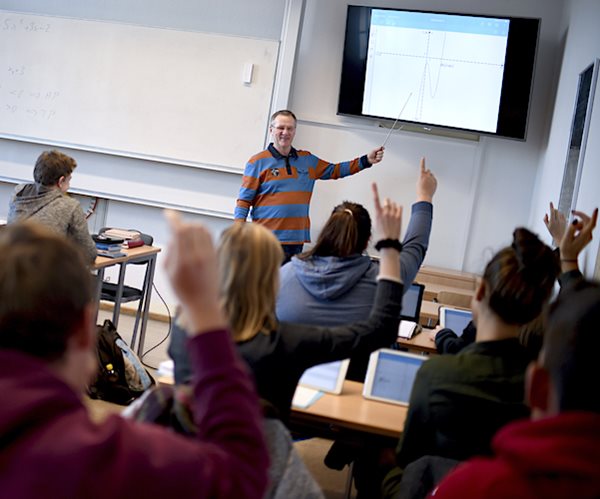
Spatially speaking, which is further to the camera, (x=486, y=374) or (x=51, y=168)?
(x=51, y=168)

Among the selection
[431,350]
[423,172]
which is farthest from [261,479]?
[431,350]

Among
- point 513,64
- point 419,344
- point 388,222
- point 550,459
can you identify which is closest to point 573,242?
point 419,344

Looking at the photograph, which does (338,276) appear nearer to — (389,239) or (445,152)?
(389,239)

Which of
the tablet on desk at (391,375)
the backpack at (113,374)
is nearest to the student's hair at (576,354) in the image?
the tablet on desk at (391,375)

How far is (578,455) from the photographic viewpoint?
2.45 feet

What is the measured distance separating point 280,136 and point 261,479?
4.32m

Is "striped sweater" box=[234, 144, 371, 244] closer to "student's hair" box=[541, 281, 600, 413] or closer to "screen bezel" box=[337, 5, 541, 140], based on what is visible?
"screen bezel" box=[337, 5, 541, 140]

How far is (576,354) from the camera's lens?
2.66 ft

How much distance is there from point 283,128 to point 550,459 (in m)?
4.39

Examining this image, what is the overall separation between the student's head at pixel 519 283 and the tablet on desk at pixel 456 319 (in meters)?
1.37

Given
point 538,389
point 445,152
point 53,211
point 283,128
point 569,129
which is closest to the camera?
point 538,389

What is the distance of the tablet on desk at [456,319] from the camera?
10.7ft

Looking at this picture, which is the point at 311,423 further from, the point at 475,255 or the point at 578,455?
the point at 475,255

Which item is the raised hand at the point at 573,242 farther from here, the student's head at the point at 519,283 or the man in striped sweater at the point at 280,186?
the man in striped sweater at the point at 280,186
